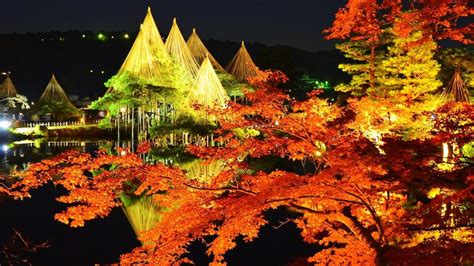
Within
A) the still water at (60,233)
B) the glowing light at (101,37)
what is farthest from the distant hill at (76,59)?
the still water at (60,233)

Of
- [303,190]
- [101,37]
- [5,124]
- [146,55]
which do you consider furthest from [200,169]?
[101,37]

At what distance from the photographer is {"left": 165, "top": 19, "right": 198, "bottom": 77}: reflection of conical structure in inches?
1248

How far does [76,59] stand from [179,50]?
219ft

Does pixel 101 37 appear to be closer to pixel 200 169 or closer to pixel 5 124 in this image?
pixel 5 124

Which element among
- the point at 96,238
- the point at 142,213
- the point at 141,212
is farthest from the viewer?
the point at 141,212

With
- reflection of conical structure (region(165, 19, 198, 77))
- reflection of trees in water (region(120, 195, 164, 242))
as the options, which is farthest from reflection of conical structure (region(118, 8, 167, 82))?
reflection of trees in water (region(120, 195, 164, 242))

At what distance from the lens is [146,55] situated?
27719 mm

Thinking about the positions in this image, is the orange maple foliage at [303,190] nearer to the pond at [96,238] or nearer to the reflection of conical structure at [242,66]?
the pond at [96,238]

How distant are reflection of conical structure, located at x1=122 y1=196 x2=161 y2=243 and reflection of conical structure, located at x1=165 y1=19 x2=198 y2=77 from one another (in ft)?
53.5

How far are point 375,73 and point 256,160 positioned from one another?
29.0 feet

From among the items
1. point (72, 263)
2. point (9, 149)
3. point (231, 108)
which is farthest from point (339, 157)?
point (9, 149)

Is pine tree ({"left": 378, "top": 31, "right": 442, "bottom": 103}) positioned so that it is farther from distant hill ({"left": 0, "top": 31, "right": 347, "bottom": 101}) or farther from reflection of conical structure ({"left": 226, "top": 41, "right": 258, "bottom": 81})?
distant hill ({"left": 0, "top": 31, "right": 347, "bottom": 101})

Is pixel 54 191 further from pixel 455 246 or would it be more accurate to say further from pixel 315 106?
pixel 455 246

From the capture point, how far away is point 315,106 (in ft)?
30.0
